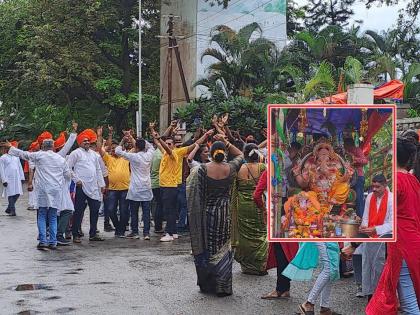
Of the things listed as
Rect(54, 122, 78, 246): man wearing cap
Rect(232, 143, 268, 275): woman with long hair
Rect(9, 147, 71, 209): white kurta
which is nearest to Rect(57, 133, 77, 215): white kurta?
Rect(54, 122, 78, 246): man wearing cap

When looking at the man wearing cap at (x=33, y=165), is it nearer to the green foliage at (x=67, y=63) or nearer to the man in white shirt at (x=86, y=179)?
the man in white shirt at (x=86, y=179)

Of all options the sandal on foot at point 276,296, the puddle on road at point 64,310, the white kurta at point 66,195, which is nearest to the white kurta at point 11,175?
the white kurta at point 66,195

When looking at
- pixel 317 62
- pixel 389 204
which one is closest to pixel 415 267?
pixel 389 204

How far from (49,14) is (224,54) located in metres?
11.8

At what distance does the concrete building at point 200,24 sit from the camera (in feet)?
129

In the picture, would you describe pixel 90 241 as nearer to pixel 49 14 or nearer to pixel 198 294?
pixel 198 294

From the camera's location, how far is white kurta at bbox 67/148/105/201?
12.5 metres

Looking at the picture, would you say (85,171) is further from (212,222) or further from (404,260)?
(404,260)

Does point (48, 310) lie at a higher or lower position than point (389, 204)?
lower

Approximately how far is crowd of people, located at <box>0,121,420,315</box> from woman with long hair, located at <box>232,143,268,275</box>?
1 cm

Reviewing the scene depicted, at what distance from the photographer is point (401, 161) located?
19.3 ft

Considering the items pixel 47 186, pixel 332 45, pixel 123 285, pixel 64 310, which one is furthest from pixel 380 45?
pixel 64 310

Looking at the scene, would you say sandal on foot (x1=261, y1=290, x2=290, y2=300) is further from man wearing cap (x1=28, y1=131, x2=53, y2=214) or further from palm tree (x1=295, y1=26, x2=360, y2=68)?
palm tree (x1=295, y1=26, x2=360, y2=68)

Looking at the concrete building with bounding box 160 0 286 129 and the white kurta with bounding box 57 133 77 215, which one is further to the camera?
the concrete building with bounding box 160 0 286 129
